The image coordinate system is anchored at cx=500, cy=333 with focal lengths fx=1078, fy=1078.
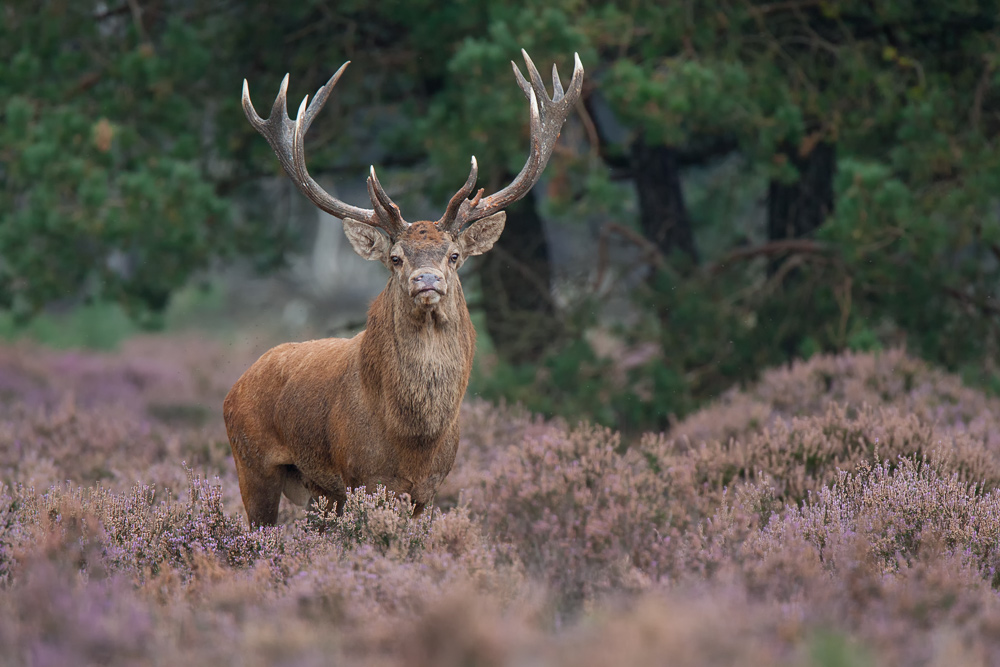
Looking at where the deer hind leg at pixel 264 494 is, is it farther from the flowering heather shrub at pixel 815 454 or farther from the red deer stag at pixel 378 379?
the flowering heather shrub at pixel 815 454

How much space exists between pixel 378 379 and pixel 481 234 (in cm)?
99

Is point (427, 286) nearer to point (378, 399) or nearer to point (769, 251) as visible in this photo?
point (378, 399)

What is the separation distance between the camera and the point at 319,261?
129ft

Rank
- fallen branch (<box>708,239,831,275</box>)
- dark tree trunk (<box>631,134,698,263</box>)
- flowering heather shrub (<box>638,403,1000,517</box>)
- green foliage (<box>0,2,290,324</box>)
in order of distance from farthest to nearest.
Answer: dark tree trunk (<box>631,134,698,263</box>) → fallen branch (<box>708,239,831,275</box>) → green foliage (<box>0,2,290,324</box>) → flowering heather shrub (<box>638,403,1000,517</box>)

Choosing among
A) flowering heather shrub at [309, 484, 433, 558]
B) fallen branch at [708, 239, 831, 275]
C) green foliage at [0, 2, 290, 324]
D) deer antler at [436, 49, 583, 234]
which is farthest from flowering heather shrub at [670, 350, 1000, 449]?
green foliage at [0, 2, 290, 324]

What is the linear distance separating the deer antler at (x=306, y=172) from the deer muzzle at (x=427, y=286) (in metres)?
0.46

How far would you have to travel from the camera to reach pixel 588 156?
952 cm

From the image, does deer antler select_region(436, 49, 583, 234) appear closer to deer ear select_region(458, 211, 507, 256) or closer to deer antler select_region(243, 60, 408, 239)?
deer ear select_region(458, 211, 507, 256)

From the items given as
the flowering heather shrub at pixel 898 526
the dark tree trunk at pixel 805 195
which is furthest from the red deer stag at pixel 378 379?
the dark tree trunk at pixel 805 195

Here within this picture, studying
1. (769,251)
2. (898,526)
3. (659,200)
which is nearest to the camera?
(898,526)

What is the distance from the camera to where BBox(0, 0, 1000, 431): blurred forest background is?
29.4 feet

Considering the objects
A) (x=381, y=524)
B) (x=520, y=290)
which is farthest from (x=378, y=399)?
(x=520, y=290)

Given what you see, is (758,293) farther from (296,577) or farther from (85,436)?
(296,577)

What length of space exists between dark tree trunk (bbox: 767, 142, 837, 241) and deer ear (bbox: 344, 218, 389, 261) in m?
6.46
